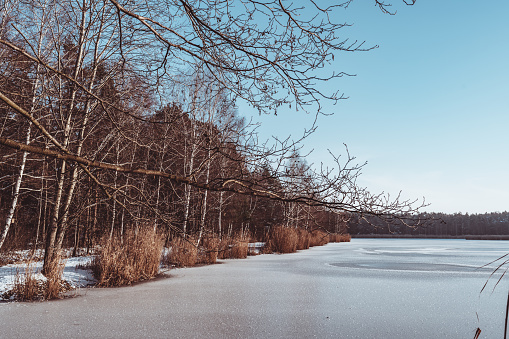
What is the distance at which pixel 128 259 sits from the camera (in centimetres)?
591

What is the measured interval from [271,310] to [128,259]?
294cm

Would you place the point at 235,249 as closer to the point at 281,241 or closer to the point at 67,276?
the point at 281,241

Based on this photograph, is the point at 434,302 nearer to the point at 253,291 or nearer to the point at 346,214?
the point at 253,291

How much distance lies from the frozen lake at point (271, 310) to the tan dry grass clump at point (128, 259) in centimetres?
35

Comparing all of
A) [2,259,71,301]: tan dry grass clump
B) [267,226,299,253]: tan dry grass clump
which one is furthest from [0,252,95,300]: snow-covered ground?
[267,226,299,253]: tan dry grass clump

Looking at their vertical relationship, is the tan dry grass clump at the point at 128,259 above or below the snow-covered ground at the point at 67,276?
above

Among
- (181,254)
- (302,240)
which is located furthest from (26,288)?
(302,240)

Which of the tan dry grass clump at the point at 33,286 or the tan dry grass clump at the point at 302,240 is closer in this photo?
the tan dry grass clump at the point at 33,286

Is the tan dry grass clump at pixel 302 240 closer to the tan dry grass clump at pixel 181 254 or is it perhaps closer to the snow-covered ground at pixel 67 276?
the tan dry grass clump at pixel 181 254

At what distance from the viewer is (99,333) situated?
3.15m

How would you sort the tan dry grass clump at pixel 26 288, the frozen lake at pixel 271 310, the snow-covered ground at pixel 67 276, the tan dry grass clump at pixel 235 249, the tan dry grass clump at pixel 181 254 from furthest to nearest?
the tan dry grass clump at pixel 235 249, the tan dry grass clump at pixel 181 254, the snow-covered ground at pixel 67 276, the tan dry grass clump at pixel 26 288, the frozen lake at pixel 271 310

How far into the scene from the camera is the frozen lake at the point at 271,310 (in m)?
3.19

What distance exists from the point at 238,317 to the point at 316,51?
259 cm

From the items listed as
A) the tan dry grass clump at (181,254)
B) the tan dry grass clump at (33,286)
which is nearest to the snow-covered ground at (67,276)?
the tan dry grass clump at (33,286)
